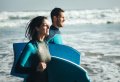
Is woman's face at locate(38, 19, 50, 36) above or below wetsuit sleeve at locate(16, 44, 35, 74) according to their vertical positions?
above

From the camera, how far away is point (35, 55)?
2.95 meters

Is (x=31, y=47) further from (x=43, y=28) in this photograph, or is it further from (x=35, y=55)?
(x=43, y=28)

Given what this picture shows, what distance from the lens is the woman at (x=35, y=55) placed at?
2.90 metres

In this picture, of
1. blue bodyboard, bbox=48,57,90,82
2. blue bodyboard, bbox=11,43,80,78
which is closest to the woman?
blue bodyboard, bbox=48,57,90,82

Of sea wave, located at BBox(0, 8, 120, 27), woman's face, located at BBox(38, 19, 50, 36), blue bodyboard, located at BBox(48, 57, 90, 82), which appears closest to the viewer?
woman's face, located at BBox(38, 19, 50, 36)

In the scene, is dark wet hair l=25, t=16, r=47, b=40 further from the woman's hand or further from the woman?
the woman's hand

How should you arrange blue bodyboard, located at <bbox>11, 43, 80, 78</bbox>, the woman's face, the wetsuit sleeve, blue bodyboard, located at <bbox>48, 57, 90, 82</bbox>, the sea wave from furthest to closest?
1. the sea wave
2. blue bodyboard, located at <bbox>11, 43, 80, 78</bbox>
3. blue bodyboard, located at <bbox>48, 57, 90, 82</bbox>
4. the woman's face
5. the wetsuit sleeve

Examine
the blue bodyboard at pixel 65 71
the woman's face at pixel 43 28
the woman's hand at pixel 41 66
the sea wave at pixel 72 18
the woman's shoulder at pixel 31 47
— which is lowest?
the sea wave at pixel 72 18

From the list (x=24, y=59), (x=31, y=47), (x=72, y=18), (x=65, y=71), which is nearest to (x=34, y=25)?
(x=31, y=47)

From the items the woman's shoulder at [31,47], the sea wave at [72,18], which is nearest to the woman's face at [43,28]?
the woman's shoulder at [31,47]

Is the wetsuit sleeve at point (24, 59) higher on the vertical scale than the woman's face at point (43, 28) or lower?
lower

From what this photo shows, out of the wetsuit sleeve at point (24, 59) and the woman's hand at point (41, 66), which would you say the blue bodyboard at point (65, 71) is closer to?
the woman's hand at point (41, 66)

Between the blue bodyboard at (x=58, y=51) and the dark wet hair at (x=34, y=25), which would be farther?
the blue bodyboard at (x=58, y=51)

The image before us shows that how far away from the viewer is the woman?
9.52 feet
